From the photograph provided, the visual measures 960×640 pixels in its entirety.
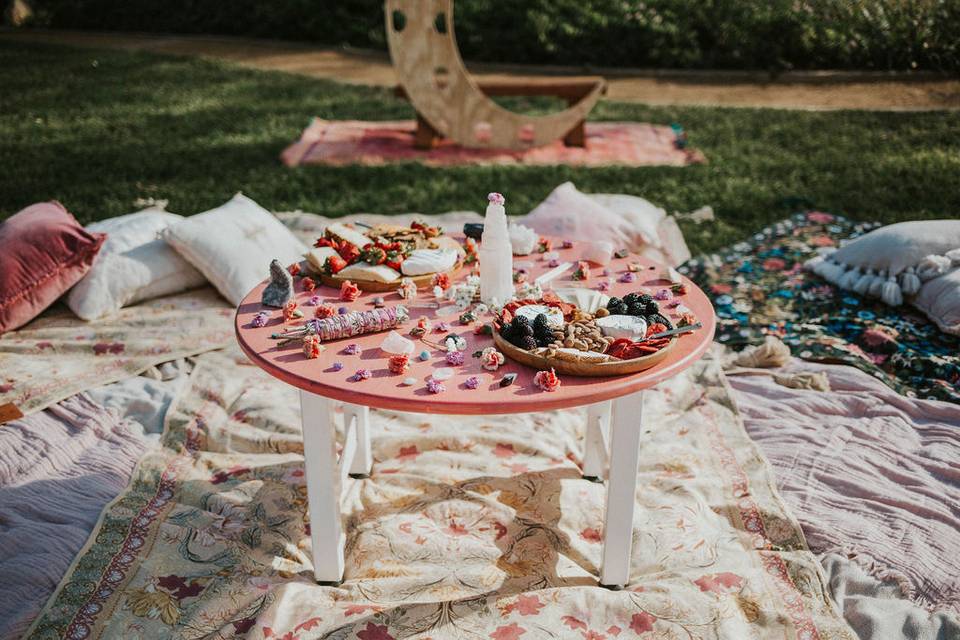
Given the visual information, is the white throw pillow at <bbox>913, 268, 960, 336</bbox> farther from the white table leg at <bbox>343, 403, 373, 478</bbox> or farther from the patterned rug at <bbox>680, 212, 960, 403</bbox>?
the white table leg at <bbox>343, 403, 373, 478</bbox>

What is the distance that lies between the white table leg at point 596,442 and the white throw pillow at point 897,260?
174 cm

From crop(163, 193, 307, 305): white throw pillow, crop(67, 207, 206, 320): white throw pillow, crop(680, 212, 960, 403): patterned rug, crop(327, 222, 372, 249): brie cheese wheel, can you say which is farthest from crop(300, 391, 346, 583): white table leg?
crop(680, 212, 960, 403): patterned rug

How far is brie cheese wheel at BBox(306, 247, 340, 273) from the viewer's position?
2664mm

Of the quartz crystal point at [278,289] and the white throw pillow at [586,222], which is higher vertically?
the quartz crystal point at [278,289]

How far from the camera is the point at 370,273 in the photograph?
102 inches

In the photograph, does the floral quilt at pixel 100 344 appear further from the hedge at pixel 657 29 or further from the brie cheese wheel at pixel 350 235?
the hedge at pixel 657 29

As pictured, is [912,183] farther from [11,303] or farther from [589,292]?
[11,303]

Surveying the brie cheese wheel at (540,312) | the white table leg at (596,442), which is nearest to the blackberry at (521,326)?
the brie cheese wheel at (540,312)

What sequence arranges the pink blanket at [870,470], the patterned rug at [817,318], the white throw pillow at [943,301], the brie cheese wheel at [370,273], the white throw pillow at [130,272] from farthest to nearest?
the white throw pillow at [130,272]
the white throw pillow at [943,301]
the patterned rug at [817,318]
the brie cheese wheel at [370,273]
the pink blanket at [870,470]

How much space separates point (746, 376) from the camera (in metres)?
3.49

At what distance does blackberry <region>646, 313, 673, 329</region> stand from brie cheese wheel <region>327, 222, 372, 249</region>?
972mm

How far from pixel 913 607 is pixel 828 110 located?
6.04m

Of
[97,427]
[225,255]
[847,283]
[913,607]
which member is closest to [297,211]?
[225,255]

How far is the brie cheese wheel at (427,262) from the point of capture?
2623 millimetres
